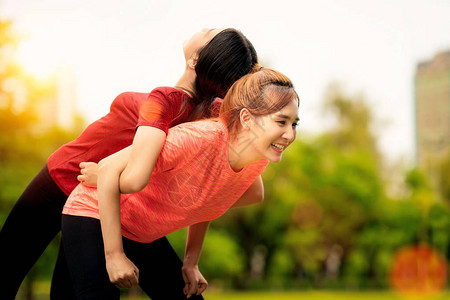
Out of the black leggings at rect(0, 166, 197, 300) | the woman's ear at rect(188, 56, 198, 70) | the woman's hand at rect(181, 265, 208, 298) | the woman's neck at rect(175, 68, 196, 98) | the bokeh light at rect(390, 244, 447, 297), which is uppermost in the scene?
the woman's ear at rect(188, 56, 198, 70)

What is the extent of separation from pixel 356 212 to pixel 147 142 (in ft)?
97.0

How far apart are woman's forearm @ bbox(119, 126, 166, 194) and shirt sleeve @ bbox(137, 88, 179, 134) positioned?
38 millimetres

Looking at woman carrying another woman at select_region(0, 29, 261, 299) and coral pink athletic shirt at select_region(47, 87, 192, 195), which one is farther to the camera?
coral pink athletic shirt at select_region(47, 87, 192, 195)

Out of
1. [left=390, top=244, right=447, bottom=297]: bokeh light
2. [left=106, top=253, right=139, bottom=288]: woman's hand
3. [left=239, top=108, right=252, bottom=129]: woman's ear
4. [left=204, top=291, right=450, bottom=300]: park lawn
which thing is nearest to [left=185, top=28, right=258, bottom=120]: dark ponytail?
[left=239, top=108, right=252, bottom=129]: woman's ear

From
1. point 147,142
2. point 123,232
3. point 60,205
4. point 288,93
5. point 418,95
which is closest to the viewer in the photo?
point 147,142

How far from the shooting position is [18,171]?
1496 cm

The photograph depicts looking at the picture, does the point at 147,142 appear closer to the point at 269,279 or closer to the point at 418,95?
the point at 269,279

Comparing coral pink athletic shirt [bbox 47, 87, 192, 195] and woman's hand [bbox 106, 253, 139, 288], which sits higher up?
coral pink athletic shirt [bbox 47, 87, 192, 195]

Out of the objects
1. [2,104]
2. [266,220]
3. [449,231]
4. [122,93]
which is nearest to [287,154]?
[266,220]

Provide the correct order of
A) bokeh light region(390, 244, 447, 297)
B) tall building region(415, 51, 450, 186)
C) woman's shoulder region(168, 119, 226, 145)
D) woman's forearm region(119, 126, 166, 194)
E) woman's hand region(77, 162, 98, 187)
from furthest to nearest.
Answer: tall building region(415, 51, 450, 186)
bokeh light region(390, 244, 447, 297)
woman's hand region(77, 162, 98, 187)
woman's shoulder region(168, 119, 226, 145)
woman's forearm region(119, 126, 166, 194)

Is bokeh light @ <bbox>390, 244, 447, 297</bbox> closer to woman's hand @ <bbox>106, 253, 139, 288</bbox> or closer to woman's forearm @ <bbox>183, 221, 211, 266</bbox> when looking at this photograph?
woman's forearm @ <bbox>183, 221, 211, 266</bbox>

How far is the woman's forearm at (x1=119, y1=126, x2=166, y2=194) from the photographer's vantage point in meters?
1.76

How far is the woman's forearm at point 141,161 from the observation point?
5.79 feet

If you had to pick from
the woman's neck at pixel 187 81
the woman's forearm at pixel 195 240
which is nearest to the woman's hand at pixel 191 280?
the woman's forearm at pixel 195 240
